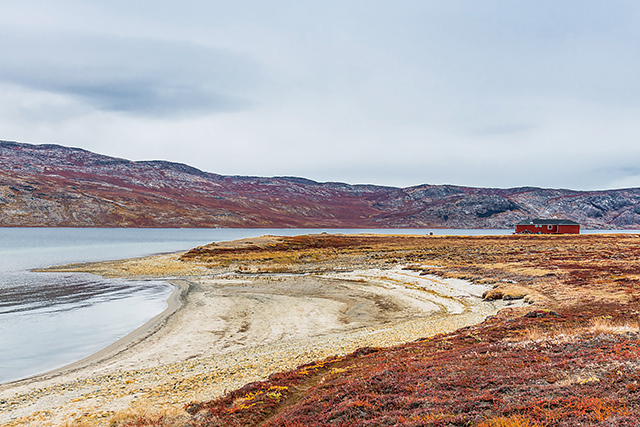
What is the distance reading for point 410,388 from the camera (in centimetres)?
895

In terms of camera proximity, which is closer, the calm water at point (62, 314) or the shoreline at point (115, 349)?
the shoreline at point (115, 349)

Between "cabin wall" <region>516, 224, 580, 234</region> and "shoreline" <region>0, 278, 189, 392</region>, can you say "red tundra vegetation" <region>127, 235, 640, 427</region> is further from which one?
"cabin wall" <region>516, 224, 580, 234</region>

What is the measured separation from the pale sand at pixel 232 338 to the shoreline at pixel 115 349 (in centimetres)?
6

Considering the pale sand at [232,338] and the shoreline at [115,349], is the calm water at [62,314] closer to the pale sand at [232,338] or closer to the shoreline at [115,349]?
the shoreline at [115,349]

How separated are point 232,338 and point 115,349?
583cm

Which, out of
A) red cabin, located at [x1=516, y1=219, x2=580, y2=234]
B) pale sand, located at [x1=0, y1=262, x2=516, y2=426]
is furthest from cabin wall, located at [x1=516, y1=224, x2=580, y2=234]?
pale sand, located at [x1=0, y1=262, x2=516, y2=426]

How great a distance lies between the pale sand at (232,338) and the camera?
39.9 feet

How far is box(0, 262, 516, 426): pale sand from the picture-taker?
12.2 meters

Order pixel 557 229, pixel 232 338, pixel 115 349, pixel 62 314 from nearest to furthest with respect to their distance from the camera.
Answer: pixel 115 349, pixel 232 338, pixel 62 314, pixel 557 229

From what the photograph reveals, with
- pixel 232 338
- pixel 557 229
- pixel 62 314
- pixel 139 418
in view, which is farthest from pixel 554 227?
pixel 139 418

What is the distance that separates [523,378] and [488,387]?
0.89 meters

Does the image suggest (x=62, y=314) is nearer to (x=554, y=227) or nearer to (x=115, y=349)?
(x=115, y=349)

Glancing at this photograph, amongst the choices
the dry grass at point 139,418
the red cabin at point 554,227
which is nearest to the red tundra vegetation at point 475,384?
the dry grass at point 139,418

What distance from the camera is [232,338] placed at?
20.1 meters
